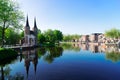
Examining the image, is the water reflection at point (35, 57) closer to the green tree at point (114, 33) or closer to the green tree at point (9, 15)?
the green tree at point (9, 15)

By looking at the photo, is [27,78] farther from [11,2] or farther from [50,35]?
[50,35]

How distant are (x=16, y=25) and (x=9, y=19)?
296cm

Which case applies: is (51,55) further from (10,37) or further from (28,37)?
(28,37)

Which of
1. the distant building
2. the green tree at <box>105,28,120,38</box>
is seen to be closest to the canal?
the distant building

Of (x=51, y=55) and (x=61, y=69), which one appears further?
(x=51, y=55)

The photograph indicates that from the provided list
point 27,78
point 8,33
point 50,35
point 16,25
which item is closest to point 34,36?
point 8,33

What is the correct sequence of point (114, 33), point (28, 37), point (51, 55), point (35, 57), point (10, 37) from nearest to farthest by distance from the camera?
point (35, 57), point (51, 55), point (10, 37), point (28, 37), point (114, 33)

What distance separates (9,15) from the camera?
45.2m

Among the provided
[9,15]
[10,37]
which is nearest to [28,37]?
[10,37]

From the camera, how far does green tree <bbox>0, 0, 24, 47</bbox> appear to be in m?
42.1

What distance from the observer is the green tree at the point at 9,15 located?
42075 millimetres

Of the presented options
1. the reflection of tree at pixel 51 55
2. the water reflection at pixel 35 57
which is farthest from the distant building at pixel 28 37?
the water reflection at pixel 35 57

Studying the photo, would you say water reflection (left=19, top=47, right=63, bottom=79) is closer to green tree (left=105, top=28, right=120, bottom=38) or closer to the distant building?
the distant building

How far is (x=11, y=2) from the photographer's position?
150 feet
